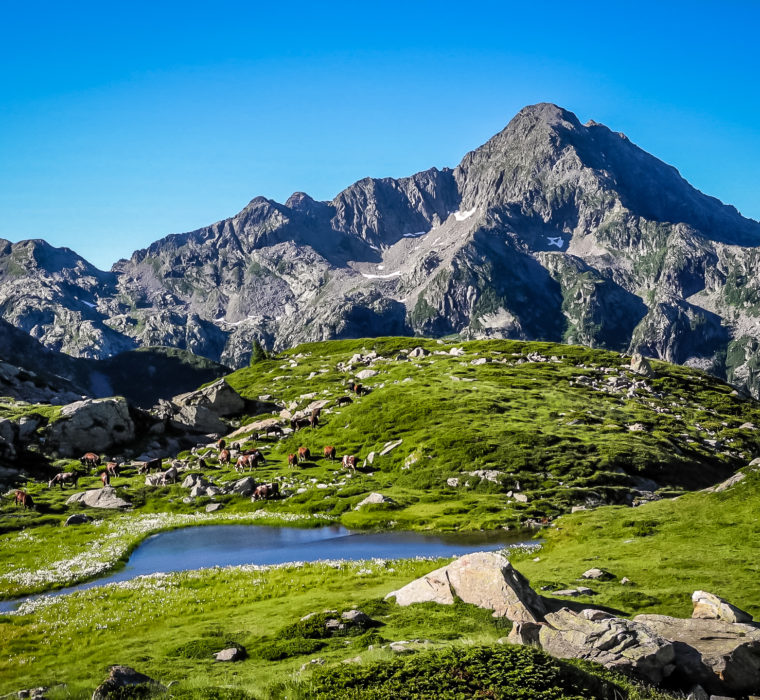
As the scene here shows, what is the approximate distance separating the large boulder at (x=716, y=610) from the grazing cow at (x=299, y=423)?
304 ft

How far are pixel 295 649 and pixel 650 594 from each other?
58.3ft

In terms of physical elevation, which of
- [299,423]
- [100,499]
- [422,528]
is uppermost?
[299,423]

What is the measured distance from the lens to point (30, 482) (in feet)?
264

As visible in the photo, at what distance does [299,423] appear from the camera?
367ft

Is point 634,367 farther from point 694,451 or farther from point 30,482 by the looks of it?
point 30,482

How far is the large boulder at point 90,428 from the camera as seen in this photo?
99000 millimetres

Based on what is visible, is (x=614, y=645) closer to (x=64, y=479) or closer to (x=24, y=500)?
(x=24, y=500)

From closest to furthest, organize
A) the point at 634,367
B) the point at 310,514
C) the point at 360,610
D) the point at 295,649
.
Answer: the point at 295,649 < the point at 360,610 < the point at 310,514 < the point at 634,367

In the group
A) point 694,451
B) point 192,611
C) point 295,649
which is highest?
point 295,649

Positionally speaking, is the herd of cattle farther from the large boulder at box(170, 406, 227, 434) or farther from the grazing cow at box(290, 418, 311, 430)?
the large boulder at box(170, 406, 227, 434)

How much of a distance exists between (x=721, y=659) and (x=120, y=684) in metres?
18.6

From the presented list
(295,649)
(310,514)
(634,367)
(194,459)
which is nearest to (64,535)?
(310,514)

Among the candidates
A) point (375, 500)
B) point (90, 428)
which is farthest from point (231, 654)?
point (90, 428)

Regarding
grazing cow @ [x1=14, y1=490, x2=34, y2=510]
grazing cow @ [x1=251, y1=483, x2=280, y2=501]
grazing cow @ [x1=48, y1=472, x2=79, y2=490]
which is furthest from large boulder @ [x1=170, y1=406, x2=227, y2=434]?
grazing cow @ [x1=14, y1=490, x2=34, y2=510]
